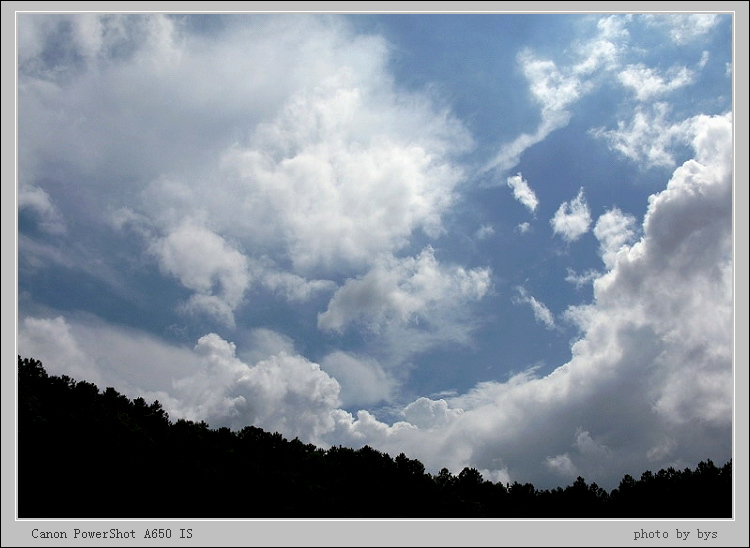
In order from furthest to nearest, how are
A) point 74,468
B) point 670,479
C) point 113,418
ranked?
point 670,479, point 113,418, point 74,468

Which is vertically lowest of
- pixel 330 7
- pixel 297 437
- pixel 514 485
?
pixel 514 485

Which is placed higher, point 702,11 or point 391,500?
point 702,11

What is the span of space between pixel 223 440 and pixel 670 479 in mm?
56084

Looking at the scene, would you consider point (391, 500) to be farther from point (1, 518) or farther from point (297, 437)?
point (1, 518)

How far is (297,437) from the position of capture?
8044cm

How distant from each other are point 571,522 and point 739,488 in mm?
7035

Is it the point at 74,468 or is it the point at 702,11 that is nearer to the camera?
the point at 702,11

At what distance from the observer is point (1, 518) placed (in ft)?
75.0

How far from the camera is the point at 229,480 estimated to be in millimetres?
42781

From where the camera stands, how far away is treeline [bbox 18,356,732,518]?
38219 millimetres

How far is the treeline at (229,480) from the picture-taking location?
38.2m

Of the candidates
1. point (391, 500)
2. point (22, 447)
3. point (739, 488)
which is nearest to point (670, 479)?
point (391, 500)

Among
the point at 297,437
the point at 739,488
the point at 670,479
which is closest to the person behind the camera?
the point at 739,488

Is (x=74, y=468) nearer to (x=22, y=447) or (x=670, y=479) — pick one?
(x=22, y=447)
